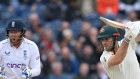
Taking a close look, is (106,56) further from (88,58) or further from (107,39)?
(88,58)

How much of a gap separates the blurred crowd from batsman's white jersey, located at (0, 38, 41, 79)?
325 centimetres

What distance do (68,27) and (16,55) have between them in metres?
5.14

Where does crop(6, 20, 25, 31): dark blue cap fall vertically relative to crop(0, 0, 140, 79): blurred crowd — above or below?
above

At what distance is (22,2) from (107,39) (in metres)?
7.96

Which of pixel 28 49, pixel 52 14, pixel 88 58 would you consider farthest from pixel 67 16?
pixel 28 49

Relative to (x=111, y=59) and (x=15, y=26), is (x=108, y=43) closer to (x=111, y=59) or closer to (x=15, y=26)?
(x=111, y=59)

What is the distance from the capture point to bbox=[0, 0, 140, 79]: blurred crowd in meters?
10.4

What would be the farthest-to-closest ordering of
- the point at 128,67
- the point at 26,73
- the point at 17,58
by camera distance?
the point at 17,58 → the point at 26,73 → the point at 128,67

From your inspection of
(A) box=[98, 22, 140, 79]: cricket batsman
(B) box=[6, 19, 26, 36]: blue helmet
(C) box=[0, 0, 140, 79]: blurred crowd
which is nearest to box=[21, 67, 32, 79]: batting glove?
(B) box=[6, 19, 26, 36]: blue helmet

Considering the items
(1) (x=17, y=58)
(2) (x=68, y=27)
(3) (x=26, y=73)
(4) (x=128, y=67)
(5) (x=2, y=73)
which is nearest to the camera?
(4) (x=128, y=67)

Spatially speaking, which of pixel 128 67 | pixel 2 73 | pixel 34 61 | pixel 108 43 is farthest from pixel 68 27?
pixel 128 67

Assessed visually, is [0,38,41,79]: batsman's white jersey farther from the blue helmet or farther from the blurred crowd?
the blurred crowd

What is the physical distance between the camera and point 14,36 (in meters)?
6.60

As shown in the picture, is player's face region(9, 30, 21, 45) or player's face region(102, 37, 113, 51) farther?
player's face region(9, 30, 21, 45)
